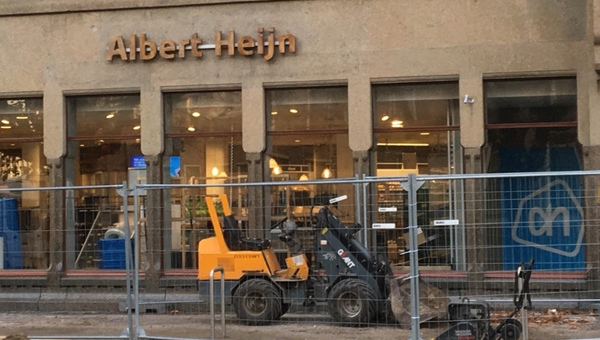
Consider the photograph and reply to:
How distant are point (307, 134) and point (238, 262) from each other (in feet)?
11.7

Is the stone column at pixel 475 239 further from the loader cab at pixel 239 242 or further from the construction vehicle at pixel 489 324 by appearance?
the loader cab at pixel 239 242

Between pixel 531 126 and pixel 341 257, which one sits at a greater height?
pixel 531 126

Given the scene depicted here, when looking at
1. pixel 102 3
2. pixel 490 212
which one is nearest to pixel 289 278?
pixel 490 212

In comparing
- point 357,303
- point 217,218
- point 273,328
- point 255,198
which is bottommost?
point 273,328

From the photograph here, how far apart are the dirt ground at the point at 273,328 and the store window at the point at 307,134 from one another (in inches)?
151

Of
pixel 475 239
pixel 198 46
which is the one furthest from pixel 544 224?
pixel 198 46

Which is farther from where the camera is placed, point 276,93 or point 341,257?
point 276,93

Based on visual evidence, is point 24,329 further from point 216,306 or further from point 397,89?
point 397,89

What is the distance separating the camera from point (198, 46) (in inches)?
533

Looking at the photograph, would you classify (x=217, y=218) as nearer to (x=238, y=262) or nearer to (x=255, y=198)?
(x=238, y=262)

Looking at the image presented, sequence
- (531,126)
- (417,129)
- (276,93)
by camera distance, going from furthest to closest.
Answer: (276,93), (417,129), (531,126)

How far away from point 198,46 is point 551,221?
6587 millimetres

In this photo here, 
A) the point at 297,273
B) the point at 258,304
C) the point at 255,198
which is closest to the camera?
the point at 258,304

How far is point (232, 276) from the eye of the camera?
10.6 m
